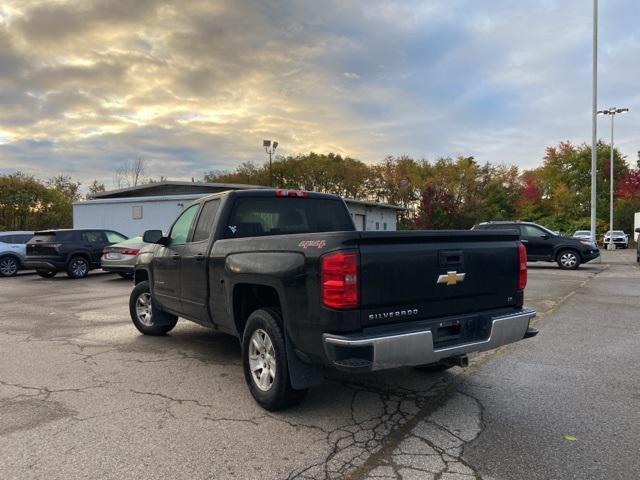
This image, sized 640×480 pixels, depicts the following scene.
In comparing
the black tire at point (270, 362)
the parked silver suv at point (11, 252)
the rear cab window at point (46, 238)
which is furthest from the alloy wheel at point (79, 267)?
the black tire at point (270, 362)

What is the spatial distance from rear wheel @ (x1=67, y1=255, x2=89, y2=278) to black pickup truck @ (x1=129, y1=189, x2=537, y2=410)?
12.6m

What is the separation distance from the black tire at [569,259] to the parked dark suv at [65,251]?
15.8m

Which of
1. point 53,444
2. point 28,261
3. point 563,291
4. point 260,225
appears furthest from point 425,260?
point 28,261

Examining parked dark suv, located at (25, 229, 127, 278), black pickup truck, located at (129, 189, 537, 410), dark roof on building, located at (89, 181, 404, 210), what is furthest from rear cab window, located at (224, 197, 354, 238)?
dark roof on building, located at (89, 181, 404, 210)

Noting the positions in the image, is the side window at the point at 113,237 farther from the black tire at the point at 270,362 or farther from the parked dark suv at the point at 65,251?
the black tire at the point at 270,362

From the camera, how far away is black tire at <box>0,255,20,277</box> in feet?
56.9

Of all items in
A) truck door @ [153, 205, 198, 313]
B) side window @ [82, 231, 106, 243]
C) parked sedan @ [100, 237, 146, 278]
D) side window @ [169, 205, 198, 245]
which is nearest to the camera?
truck door @ [153, 205, 198, 313]

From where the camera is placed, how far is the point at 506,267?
4.28 meters

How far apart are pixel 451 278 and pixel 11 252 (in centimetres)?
1793

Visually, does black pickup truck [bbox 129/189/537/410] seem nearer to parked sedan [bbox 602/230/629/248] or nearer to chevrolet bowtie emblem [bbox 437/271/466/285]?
chevrolet bowtie emblem [bbox 437/271/466/285]

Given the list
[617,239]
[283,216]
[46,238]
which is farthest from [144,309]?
[617,239]

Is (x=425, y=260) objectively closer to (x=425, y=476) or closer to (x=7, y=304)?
(x=425, y=476)

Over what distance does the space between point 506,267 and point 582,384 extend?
60.5 inches

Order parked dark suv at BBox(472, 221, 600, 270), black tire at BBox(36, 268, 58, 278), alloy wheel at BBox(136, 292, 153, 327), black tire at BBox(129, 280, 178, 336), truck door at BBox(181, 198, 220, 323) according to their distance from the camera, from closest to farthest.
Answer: truck door at BBox(181, 198, 220, 323) → black tire at BBox(129, 280, 178, 336) → alloy wheel at BBox(136, 292, 153, 327) → black tire at BBox(36, 268, 58, 278) → parked dark suv at BBox(472, 221, 600, 270)
